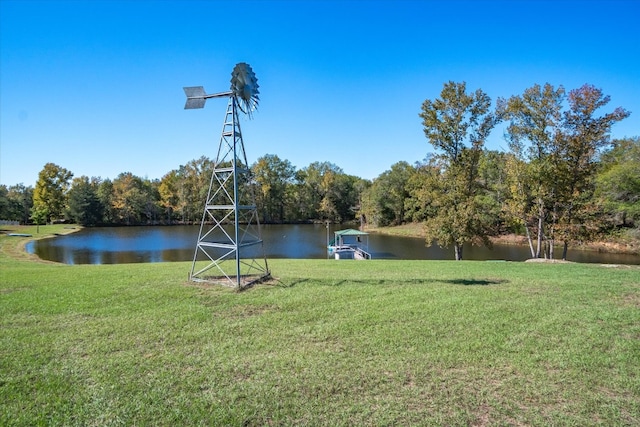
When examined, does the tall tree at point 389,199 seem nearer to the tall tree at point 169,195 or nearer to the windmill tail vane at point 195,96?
the tall tree at point 169,195

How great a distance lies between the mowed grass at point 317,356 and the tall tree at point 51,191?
63157 millimetres

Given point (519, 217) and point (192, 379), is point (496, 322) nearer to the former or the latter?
point (192, 379)

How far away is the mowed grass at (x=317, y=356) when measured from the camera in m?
3.70

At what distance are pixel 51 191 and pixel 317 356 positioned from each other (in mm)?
70952

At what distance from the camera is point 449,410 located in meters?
3.72

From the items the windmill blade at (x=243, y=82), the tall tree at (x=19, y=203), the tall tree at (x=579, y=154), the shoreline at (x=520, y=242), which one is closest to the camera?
the windmill blade at (x=243, y=82)

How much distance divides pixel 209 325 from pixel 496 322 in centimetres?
485

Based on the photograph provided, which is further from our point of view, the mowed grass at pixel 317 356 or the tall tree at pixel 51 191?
the tall tree at pixel 51 191

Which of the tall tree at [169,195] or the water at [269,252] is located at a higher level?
the tall tree at [169,195]

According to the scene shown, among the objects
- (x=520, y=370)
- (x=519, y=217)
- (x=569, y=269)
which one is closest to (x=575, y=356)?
(x=520, y=370)

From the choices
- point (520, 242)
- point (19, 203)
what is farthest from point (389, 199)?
point (19, 203)

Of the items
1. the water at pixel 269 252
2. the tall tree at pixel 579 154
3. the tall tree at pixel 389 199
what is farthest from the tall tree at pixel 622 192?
the tall tree at pixel 389 199

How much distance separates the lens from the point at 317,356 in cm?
486

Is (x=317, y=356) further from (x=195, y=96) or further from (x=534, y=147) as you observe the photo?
(x=534, y=147)
